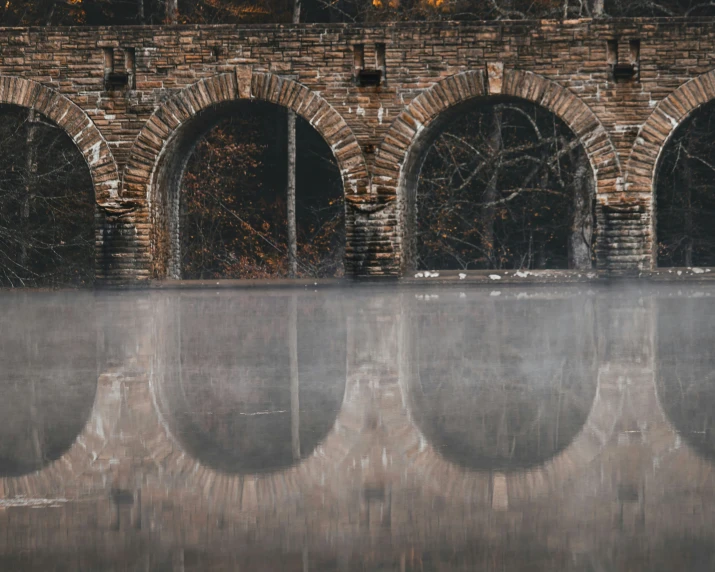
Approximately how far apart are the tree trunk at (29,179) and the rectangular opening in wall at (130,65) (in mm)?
5693

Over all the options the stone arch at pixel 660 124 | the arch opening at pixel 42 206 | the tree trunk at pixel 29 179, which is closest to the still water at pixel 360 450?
the stone arch at pixel 660 124

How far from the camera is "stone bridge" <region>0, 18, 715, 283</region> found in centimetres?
1684

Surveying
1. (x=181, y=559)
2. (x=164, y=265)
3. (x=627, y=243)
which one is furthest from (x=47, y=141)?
(x=181, y=559)

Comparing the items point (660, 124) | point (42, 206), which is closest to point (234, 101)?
point (660, 124)

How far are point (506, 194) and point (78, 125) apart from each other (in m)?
11.1

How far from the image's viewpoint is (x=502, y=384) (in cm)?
688

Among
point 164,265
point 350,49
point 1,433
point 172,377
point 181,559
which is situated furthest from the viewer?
point 164,265

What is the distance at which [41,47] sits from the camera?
675 inches

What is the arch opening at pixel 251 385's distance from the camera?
5.11 m

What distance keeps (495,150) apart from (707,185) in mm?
4165

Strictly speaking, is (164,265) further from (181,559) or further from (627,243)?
(181,559)

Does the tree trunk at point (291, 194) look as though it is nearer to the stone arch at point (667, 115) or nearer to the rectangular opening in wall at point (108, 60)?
the rectangular opening in wall at point (108, 60)

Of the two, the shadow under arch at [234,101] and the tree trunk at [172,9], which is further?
the tree trunk at [172,9]

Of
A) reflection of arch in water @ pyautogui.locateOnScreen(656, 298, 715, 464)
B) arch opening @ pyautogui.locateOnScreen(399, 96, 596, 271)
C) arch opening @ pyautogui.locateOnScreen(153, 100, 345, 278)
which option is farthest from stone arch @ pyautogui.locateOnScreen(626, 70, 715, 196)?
arch opening @ pyautogui.locateOnScreen(153, 100, 345, 278)
